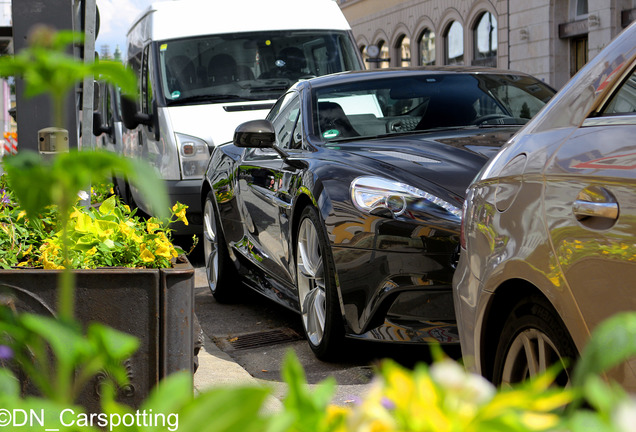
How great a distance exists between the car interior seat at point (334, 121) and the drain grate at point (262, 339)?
1235mm

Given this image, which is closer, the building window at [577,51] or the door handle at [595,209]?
the door handle at [595,209]

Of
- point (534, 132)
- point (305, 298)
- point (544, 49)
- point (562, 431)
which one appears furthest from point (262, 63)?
point (544, 49)

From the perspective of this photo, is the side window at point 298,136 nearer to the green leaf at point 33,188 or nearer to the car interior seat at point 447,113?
the car interior seat at point 447,113

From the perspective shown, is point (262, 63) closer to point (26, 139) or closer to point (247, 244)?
point (247, 244)

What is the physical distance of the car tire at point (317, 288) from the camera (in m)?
4.64

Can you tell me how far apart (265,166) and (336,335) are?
1584mm

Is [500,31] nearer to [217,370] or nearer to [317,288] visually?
[317,288]

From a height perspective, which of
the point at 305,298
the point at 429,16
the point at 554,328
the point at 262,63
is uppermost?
the point at 429,16

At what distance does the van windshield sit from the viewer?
10.0m

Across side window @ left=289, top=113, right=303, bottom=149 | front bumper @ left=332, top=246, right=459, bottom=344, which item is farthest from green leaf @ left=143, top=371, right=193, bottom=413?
side window @ left=289, top=113, right=303, bottom=149

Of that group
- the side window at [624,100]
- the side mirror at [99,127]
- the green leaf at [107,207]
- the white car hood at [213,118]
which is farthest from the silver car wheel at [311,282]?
the side mirror at [99,127]

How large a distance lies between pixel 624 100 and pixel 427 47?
1299 inches

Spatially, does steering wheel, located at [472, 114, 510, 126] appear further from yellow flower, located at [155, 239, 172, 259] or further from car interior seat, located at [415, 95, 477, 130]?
yellow flower, located at [155, 239, 172, 259]

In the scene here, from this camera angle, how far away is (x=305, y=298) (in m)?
5.11
